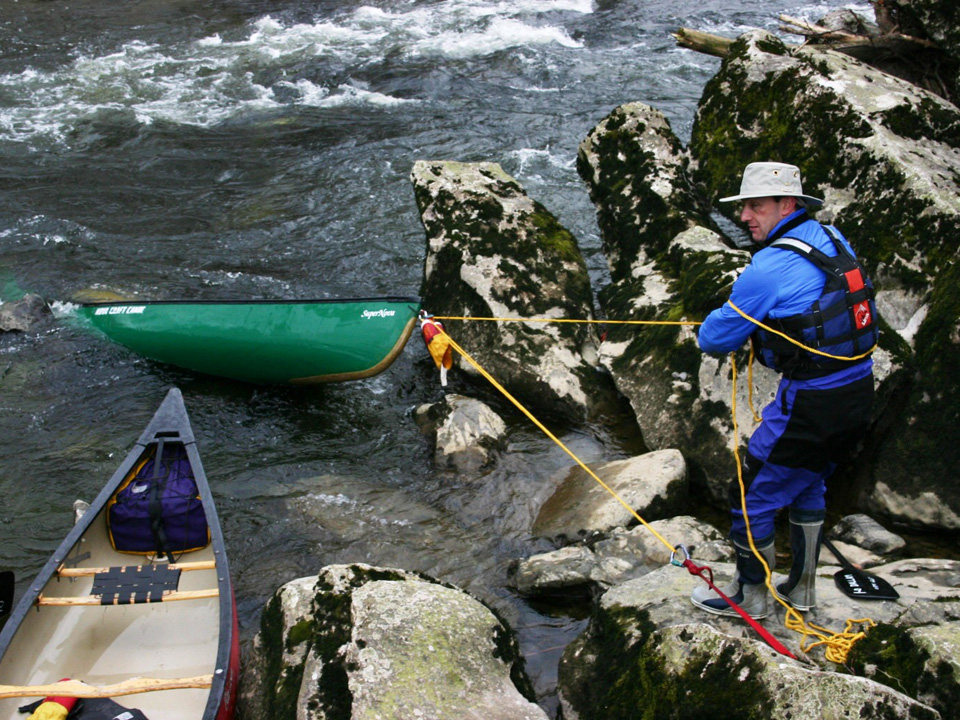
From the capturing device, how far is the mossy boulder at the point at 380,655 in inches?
137

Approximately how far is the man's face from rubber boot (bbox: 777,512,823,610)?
1.25 metres

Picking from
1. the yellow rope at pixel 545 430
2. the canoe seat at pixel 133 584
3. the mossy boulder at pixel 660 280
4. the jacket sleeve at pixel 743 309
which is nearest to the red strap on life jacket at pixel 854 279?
the jacket sleeve at pixel 743 309

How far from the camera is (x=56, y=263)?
8.62 meters

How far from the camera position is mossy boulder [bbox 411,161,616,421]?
619 centimetres

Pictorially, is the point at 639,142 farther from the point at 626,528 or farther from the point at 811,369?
the point at 811,369

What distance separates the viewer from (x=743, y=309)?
3373mm

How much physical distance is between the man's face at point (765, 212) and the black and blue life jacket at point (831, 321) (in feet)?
0.48

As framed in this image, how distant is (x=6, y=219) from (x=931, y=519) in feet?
31.7

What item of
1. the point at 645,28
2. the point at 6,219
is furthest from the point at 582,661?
the point at 645,28

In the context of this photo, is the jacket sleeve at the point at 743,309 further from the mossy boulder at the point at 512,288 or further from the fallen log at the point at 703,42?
the fallen log at the point at 703,42

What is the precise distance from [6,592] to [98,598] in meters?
0.71


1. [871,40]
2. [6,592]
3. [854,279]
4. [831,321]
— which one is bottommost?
[6,592]

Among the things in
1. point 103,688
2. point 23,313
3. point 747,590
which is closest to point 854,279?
point 747,590

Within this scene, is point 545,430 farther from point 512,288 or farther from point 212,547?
point 212,547
